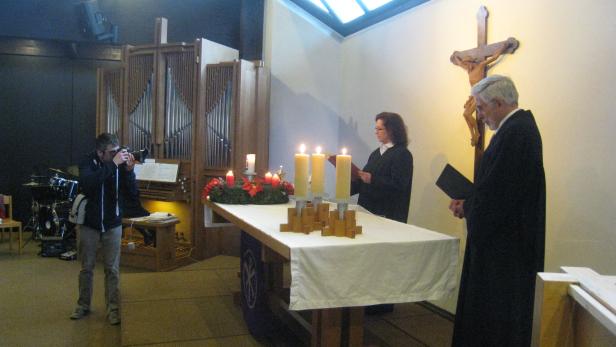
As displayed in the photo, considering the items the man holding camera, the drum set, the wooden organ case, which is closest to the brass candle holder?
the man holding camera

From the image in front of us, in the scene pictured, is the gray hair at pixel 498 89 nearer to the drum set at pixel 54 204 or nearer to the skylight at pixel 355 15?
the skylight at pixel 355 15

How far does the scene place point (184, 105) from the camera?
17.9ft

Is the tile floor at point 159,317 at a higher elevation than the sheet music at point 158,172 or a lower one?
lower

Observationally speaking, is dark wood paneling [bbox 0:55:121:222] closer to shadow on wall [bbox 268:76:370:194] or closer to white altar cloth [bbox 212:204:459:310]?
shadow on wall [bbox 268:76:370:194]

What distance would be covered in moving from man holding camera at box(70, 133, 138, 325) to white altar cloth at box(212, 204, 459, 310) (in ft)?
5.29

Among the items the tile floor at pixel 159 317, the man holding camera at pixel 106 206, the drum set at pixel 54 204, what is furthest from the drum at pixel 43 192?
the man holding camera at pixel 106 206

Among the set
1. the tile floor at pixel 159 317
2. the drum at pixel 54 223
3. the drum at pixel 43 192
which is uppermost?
the drum at pixel 43 192

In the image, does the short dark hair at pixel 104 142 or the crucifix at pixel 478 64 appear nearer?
the crucifix at pixel 478 64

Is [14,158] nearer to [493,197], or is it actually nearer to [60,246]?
[60,246]

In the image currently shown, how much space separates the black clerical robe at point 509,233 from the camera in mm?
2160

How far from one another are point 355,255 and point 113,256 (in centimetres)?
217

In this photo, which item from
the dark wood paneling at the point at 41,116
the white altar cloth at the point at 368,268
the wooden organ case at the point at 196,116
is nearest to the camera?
the white altar cloth at the point at 368,268

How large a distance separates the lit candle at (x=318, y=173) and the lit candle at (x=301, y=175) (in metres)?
0.04

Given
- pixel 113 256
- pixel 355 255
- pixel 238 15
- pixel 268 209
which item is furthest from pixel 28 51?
pixel 355 255
